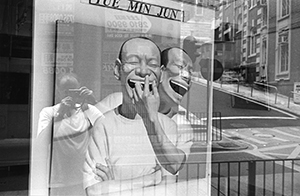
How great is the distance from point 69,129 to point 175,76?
87 centimetres

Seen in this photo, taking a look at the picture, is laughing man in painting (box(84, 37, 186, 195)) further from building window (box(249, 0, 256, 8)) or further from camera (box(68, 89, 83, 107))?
building window (box(249, 0, 256, 8))

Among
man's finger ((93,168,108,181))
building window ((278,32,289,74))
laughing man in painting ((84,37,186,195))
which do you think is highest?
building window ((278,32,289,74))

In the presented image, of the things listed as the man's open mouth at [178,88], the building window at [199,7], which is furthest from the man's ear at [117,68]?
the building window at [199,7]

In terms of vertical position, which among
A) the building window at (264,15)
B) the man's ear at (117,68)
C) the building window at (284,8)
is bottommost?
the man's ear at (117,68)

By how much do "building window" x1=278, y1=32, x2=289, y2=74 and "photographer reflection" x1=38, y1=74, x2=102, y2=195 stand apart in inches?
69.5

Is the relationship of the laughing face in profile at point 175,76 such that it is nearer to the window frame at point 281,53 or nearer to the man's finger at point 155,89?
the man's finger at point 155,89

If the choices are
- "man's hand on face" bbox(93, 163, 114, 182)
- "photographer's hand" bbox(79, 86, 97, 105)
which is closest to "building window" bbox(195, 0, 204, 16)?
"photographer's hand" bbox(79, 86, 97, 105)

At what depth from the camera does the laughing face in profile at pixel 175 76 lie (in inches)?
87.4

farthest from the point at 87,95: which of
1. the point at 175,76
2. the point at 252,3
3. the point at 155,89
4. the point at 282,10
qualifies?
the point at 282,10

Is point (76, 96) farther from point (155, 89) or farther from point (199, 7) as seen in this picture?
point (199, 7)

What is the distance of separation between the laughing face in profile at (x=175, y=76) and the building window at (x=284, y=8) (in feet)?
3.80

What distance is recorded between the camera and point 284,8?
109 inches

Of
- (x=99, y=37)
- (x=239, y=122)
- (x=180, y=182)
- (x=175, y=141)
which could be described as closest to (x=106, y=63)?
(x=99, y=37)

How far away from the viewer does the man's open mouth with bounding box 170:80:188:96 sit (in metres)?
Answer: 2.25
